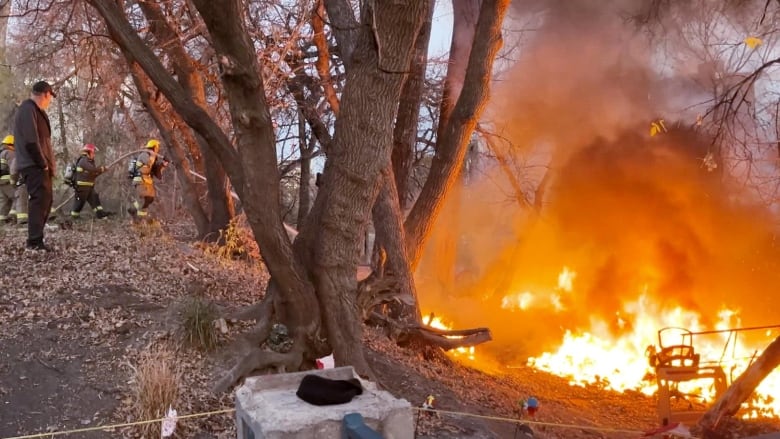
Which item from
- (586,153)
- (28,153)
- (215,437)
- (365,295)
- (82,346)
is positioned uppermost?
(586,153)

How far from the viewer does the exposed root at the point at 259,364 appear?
566 cm

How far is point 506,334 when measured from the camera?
48.6ft

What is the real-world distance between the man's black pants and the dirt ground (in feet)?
1.06

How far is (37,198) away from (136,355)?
10.5 feet

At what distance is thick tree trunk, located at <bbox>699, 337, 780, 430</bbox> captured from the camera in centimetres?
712

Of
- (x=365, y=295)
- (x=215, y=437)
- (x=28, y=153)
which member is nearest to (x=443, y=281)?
(x=365, y=295)

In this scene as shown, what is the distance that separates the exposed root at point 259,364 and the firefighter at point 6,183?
26.3 feet

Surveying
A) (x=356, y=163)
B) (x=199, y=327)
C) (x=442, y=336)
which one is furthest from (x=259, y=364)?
(x=442, y=336)

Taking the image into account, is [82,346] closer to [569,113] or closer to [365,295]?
[365,295]

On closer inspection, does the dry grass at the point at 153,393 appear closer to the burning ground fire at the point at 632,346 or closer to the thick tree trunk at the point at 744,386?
the thick tree trunk at the point at 744,386

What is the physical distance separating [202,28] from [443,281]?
1090 centimetres

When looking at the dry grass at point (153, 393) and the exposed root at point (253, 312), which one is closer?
the dry grass at point (153, 393)

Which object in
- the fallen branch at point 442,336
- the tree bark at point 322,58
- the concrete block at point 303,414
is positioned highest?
the tree bark at point 322,58

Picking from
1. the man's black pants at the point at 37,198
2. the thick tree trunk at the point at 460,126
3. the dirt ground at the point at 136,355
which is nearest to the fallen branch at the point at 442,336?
the dirt ground at the point at 136,355
